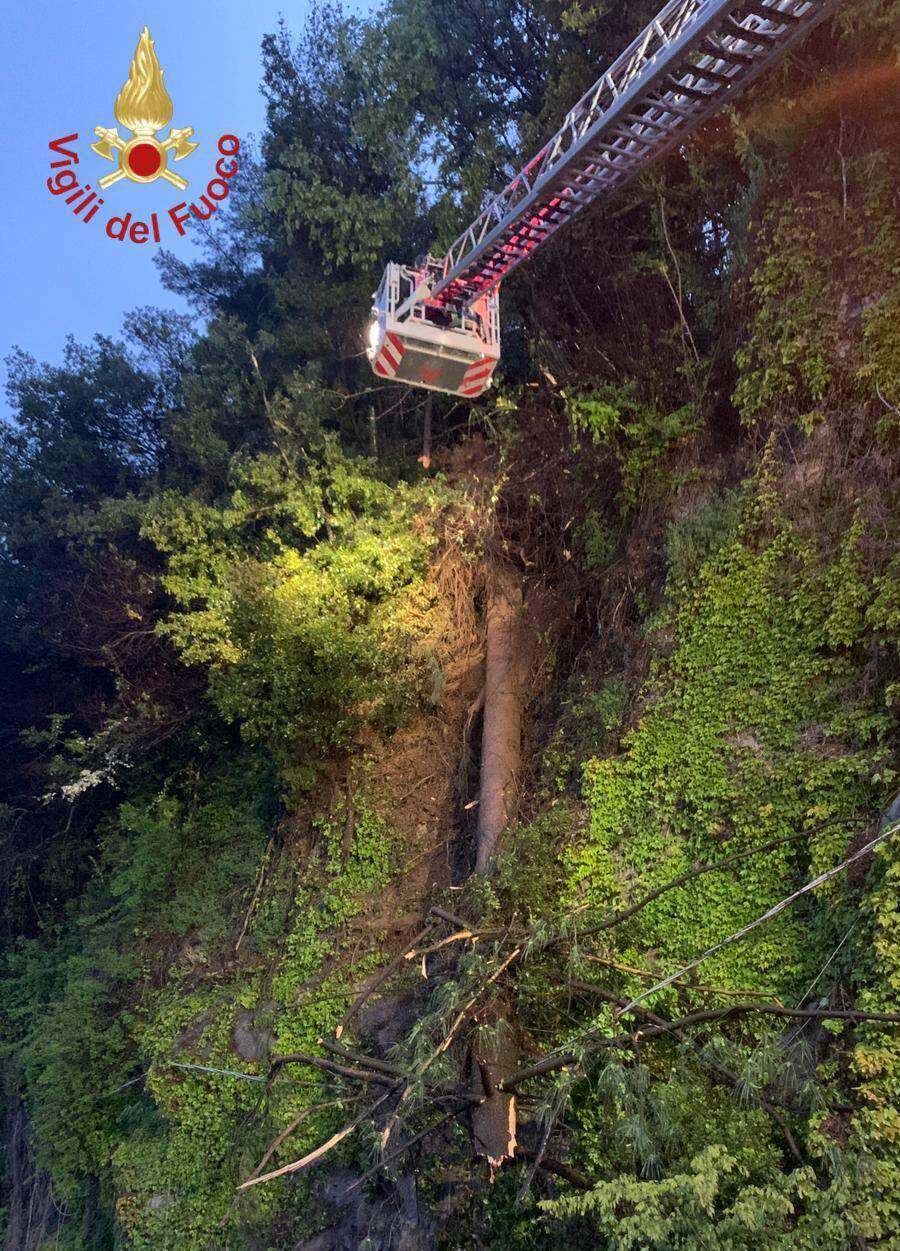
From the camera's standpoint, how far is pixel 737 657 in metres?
6.88

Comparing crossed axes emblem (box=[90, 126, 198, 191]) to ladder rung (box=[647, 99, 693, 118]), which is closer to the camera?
ladder rung (box=[647, 99, 693, 118])

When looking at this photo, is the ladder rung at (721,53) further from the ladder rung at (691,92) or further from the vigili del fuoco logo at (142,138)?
the vigili del fuoco logo at (142,138)

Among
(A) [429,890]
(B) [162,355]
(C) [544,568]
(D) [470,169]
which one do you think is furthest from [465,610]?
(B) [162,355]

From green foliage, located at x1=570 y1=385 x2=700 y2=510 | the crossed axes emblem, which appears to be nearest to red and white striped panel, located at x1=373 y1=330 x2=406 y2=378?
green foliage, located at x1=570 y1=385 x2=700 y2=510

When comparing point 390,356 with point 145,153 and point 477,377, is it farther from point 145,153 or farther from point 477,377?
point 145,153

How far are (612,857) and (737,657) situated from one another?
208cm

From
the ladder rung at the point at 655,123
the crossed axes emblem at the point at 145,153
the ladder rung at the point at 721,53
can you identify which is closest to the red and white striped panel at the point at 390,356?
the crossed axes emblem at the point at 145,153

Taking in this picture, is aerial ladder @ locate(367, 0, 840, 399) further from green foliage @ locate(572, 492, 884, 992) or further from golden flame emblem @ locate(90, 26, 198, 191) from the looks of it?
green foliage @ locate(572, 492, 884, 992)

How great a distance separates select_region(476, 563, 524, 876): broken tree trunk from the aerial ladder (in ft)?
9.36

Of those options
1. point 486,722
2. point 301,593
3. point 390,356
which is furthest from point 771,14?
point 486,722

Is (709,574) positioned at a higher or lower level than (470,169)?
Answer: lower

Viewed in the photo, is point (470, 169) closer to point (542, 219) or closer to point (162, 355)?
point (542, 219)

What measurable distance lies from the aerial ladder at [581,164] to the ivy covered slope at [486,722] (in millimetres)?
1561

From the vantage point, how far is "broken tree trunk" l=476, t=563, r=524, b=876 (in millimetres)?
8391
